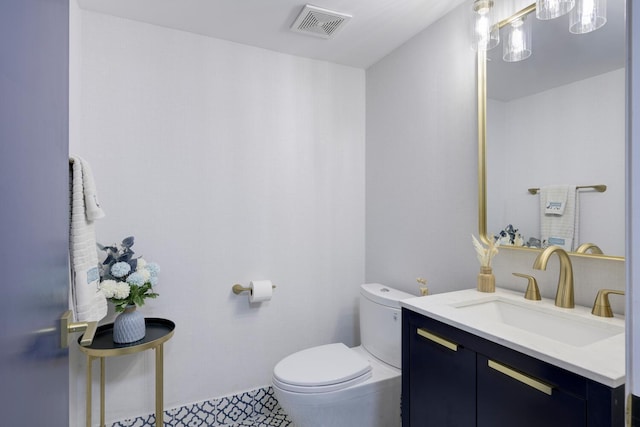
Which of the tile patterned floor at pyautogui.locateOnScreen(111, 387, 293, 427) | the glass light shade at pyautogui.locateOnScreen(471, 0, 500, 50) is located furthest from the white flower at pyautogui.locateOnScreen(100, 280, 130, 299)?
the glass light shade at pyautogui.locateOnScreen(471, 0, 500, 50)

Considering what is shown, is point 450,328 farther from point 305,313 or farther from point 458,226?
point 305,313

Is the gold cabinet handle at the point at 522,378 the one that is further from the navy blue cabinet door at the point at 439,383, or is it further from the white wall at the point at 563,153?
the white wall at the point at 563,153

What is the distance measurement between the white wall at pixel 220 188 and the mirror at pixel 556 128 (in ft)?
3.43

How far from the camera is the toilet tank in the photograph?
1.81 m

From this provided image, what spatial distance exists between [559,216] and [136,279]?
185 cm

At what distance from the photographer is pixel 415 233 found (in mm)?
2010

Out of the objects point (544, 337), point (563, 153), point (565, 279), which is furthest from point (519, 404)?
point (563, 153)

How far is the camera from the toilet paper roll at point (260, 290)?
205 cm

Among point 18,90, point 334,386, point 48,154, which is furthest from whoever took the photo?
point 334,386

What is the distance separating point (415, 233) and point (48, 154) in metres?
1.75

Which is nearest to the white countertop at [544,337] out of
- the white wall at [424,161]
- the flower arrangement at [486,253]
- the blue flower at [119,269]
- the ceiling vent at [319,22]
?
the flower arrangement at [486,253]

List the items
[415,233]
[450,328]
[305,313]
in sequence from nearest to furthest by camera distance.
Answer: [450,328], [415,233], [305,313]

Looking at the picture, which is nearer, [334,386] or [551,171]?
[551,171]

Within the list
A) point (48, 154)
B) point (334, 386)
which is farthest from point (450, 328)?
point (48, 154)
